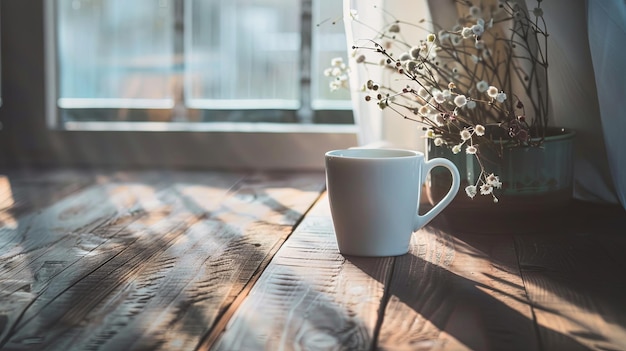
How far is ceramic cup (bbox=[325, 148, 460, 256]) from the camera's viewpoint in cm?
98

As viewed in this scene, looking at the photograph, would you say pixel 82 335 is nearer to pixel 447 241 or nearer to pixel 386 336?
pixel 386 336

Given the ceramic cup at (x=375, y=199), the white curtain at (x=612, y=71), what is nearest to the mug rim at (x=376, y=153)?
the ceramic cup at (x=375, y=199)

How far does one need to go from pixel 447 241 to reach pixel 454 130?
179 millimetres

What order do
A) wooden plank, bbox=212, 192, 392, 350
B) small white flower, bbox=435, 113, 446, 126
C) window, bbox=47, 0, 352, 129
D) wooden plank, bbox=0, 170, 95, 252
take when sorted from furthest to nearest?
window, bbox=47, 0, 352, 129 < wooden plank, bbox=0, 170, 95, 252 < small white flower, bbox=435, 113, 446, 126 < wooden plank, bbox=212, 192, 392, 350

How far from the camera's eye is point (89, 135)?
1979 millimetres

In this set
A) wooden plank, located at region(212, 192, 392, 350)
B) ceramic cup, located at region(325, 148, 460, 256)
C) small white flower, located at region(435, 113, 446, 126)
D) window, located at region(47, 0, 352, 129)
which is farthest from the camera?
window, located at region(47, 0, 352, 129)

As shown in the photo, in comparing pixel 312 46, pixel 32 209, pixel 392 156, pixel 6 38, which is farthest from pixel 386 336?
pixel 6 38

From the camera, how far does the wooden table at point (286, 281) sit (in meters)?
0.74

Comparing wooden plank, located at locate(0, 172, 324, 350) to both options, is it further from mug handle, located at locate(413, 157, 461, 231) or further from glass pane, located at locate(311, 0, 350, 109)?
glass pane, located at locate(311, 0, 350, 109)

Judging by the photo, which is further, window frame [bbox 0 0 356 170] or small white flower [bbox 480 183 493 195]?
window frame [bbox 0 0 356 170]

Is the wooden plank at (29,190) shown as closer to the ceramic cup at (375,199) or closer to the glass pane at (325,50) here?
the ceramic cup at (375,199)

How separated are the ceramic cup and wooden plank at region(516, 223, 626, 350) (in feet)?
0.53

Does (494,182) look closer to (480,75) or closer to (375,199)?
(375,199)

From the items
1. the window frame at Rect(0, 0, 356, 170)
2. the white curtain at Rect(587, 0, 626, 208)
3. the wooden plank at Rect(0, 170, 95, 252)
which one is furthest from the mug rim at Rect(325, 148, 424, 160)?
the window frame at Rect(0, 0, 356, 170)
